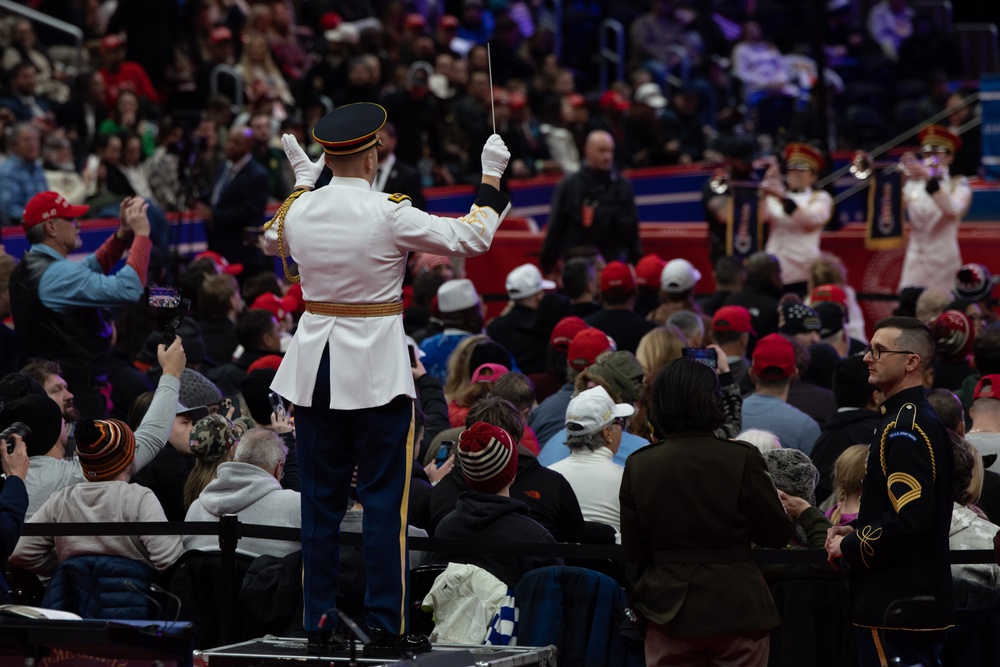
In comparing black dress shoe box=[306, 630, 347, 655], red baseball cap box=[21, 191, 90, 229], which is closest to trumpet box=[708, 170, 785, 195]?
red baseball cap box=[21, 191, 90, 229]

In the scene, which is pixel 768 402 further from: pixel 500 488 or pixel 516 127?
pixel 516 127

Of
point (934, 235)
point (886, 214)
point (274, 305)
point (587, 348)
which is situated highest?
point (886, 214)

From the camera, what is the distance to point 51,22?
17844 millimetres

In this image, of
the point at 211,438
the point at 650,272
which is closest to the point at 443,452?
the point at 211,438

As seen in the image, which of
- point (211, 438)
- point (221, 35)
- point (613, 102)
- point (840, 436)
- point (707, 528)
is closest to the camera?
point (707, 528)

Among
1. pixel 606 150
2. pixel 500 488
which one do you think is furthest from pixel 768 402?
pixel 606 150

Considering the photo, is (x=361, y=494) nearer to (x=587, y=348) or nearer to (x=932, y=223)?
(x=587, y=348)

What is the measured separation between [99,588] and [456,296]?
4143 mm

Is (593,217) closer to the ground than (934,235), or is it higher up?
higher up

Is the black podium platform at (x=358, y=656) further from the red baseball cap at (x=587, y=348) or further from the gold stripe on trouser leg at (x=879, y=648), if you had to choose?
the red baseball cap at (x=587, y=348)

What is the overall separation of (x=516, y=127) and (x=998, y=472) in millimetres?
12517

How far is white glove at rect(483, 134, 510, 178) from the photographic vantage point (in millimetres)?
5651

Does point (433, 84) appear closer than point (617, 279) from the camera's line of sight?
No

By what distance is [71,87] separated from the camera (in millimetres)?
17172
